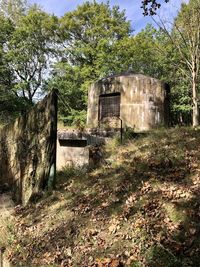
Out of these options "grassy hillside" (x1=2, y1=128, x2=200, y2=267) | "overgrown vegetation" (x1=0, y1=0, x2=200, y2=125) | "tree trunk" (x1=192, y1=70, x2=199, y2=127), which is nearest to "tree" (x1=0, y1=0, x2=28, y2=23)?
"overgrown vegetation" (x1=0, y1=0, x2=200, y2=125)

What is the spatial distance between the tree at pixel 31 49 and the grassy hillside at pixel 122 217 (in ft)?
74.1

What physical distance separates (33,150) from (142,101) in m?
7.66

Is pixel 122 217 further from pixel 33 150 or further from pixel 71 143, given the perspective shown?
pixel 71 143

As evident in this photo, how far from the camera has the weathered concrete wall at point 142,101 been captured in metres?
13.9

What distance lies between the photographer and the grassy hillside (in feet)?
13.0

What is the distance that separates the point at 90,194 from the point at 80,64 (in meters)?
25.1

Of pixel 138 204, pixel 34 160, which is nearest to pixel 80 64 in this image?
pixel 34 160

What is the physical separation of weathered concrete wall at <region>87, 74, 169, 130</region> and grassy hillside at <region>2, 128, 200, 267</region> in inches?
253

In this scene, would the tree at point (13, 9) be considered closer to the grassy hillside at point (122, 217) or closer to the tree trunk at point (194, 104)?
the tree trunk at point (194, 104)

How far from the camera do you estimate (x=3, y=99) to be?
27.9 m

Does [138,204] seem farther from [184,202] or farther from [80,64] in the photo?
[80,64]

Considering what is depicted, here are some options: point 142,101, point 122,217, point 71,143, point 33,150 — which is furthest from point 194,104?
point 122,217

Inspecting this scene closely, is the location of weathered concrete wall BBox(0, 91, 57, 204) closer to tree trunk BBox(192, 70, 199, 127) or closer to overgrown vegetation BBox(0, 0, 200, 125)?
tree trunk BBox(192, 70, 199, 127)

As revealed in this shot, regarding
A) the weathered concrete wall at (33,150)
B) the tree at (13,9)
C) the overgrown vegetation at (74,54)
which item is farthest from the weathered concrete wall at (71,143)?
the tree at (13,9)
